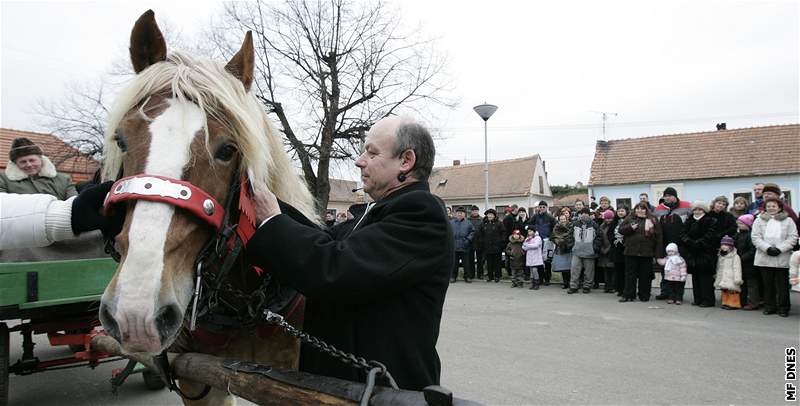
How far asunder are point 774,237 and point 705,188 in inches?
853

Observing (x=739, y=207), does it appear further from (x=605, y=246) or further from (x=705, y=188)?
(x=705, y=188)

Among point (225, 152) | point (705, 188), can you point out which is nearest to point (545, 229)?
point (225, 152)

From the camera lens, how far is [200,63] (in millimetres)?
1682

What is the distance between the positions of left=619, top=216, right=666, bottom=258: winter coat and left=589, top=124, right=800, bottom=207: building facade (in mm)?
19882

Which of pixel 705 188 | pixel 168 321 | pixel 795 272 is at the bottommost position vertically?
pixel 795 272

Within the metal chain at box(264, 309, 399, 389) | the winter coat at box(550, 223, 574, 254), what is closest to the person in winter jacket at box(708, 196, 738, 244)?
the winter coat at box(550, 223, 574, 254)

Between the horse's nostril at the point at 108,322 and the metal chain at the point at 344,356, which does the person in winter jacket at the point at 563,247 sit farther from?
the horse's nostril at the point at 108,322

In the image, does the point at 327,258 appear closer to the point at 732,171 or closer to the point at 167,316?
the point at 167,316

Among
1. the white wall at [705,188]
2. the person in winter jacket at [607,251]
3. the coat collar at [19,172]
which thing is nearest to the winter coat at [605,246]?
the person in winter jacket at [607,251]

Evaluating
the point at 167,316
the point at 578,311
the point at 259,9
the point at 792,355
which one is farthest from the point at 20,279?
the point at 259,9

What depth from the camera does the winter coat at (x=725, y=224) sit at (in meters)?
7.74

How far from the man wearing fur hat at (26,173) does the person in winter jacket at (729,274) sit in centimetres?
873

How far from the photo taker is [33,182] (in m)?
4.25

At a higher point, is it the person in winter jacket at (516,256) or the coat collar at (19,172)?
the coat collar at (19,172)
